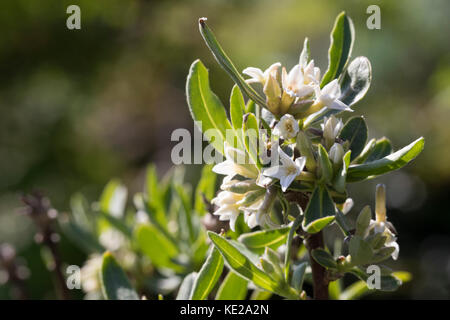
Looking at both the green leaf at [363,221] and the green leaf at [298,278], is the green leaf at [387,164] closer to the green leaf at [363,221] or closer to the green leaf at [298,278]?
the green leaf at [363,221]

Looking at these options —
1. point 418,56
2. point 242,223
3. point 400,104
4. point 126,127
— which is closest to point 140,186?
point 126,127

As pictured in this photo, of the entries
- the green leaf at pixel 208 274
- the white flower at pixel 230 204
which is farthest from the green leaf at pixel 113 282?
the white flower at pixel 230 204

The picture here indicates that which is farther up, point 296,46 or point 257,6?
point 257,6

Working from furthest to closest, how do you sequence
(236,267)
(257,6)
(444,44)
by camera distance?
1. (257,6)
2. (444,44)
3. (236,267)

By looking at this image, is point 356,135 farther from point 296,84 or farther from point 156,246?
point 156,246

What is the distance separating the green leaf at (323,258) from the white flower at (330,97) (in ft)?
0.65

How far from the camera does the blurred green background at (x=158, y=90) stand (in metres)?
2.37

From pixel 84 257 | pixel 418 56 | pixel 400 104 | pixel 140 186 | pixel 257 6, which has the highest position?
pixel 257 6

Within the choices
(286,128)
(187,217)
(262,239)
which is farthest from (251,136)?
(187,217)

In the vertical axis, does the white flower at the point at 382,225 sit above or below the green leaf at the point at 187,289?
above

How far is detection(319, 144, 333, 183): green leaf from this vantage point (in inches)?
26.3
